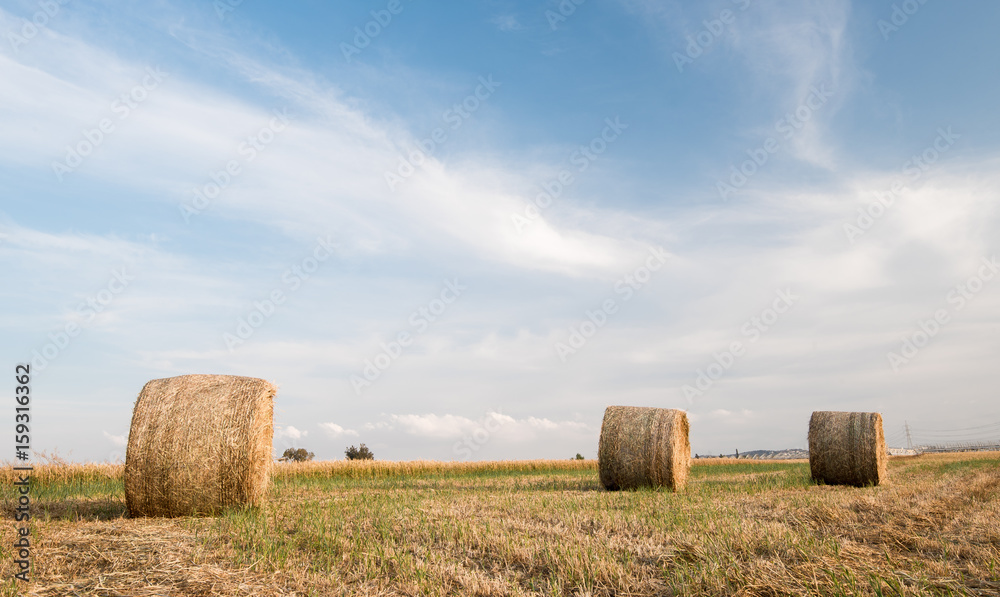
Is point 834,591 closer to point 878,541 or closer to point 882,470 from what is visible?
point 878,541

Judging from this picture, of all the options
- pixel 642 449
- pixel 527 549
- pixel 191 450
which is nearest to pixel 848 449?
pixel 642 449

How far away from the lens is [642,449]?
14.4 meters

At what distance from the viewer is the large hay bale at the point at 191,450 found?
9.59 meters

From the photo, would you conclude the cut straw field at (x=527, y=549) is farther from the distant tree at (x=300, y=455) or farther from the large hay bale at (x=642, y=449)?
the distant tree at (x=300, y=455)

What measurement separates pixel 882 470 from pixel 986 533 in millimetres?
11774

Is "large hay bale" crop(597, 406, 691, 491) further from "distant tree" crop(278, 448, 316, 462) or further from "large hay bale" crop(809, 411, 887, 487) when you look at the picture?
"distant tree" crop(278, 448, 316, 462)

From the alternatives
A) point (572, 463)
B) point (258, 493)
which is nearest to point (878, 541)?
point (258, 493)

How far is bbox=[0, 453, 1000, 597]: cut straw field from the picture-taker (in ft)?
17.6

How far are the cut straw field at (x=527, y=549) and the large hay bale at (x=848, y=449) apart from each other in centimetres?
653

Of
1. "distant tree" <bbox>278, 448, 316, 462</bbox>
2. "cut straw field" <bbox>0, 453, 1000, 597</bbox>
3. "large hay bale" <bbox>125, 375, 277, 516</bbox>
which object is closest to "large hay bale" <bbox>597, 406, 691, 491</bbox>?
"cut straw field" <bbox>0, 453, 1000, 597</bbox>

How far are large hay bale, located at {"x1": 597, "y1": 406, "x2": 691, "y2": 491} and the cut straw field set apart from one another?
3588 millimetres

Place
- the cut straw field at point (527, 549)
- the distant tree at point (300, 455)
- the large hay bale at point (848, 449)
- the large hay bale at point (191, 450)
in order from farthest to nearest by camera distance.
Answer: the distant tree at point (300, 455) < the large hay bale at point (848, 449) < the large hay bale at point (191, 450) < the cut straw field at point (527, 549)

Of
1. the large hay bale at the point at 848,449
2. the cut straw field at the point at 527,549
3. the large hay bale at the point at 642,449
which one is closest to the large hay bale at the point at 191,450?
the cut straw field at the point at 527,549

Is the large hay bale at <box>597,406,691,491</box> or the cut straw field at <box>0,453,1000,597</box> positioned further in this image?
the large hay bale at <box>597,406,691,491</box>
